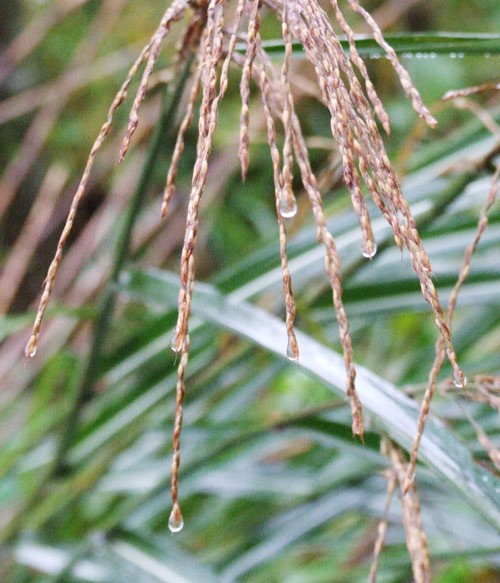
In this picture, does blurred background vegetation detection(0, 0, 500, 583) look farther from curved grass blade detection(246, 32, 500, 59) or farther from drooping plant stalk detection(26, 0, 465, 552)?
drooping plant stalk detection(26, 0, 465, 552)

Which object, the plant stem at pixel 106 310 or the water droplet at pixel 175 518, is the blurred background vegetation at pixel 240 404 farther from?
the water droplet at pixel 175 518

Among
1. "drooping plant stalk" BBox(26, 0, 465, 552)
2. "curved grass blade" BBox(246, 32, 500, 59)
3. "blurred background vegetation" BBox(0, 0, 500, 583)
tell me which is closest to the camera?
"drooping plant stalk" BBox(26, 0, 465, 552)

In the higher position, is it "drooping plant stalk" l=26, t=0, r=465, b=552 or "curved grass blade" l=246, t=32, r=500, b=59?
"curved grass blade" l=246, t=32, r=500, b=59

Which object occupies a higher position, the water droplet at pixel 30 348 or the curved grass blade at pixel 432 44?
the curved grass blade at pixel 432 44

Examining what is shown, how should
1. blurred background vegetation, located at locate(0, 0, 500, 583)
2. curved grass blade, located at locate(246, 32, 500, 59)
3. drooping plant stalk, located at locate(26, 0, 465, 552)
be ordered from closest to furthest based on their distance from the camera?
drooping plant stalk, located at locate(26, 0, 465, 552)
curved grass blade, located at locate(246, 32, 500, 59)
blurred background vegetation, located at locate(0, 0, 500, 583)

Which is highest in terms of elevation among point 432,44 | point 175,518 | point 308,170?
point 432,44

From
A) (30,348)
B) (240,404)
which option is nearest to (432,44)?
(30,348)

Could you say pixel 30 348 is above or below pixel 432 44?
→ below

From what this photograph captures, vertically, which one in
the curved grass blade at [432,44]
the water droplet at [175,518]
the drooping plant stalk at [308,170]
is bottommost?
the water droplet at [175,518]

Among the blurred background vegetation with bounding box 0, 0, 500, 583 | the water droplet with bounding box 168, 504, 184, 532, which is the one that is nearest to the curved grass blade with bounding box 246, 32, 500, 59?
the blurred background vegetation with bounding box 0, 0, 500, 583

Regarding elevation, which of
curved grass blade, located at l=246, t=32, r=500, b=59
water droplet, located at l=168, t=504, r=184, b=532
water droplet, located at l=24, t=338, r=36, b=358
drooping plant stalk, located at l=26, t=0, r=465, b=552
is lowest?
water droplet, located at l=168, t=504, r=184, b=532

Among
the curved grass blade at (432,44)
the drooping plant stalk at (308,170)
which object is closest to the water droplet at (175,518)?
the drooping plant stalk at (308,170)

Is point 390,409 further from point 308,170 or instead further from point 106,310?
point 106,310
